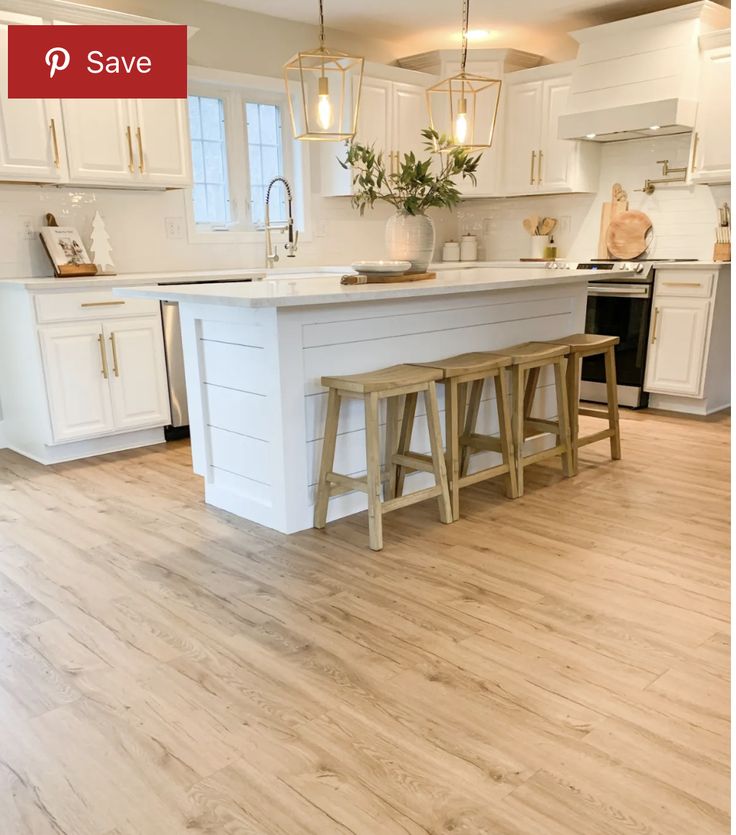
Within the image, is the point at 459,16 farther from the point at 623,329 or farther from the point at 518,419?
the point at 518,419

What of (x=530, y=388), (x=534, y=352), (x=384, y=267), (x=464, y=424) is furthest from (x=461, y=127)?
(x=464, y=424)

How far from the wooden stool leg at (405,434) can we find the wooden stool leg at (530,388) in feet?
2.55

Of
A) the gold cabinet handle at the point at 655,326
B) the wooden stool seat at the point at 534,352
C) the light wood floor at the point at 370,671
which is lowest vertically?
the light wood floor at the point at 370,671

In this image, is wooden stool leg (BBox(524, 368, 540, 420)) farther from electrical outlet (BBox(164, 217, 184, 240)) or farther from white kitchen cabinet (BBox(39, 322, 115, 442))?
electrical outlet (BBox(164, 217, 184, 240))

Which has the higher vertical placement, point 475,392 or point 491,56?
point 491,56

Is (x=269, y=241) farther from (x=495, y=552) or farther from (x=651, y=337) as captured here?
(x=495, y=552)

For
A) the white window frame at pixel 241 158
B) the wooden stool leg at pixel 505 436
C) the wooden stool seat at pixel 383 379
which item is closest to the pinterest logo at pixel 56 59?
the white window frame at pixel 241 158

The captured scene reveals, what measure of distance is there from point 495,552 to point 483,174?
157 inches

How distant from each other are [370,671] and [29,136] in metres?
3.23

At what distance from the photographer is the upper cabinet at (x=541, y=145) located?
17.6 feet

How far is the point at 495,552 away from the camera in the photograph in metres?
2.63

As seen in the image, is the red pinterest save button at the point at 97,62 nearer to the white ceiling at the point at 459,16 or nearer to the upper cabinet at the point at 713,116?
the white ceiling at the point at 459,16

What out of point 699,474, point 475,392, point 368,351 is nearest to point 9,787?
point 368,351

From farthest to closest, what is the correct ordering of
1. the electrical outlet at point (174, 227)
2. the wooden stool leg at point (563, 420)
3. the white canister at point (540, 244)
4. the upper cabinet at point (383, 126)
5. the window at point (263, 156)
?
the white canister at point (540, 244) → the upper cabinet at point (383, 126) → the window at point (263, 156) → the electrical outlet at point (174, 227) → the wooden stool leg at point (563, 420)
